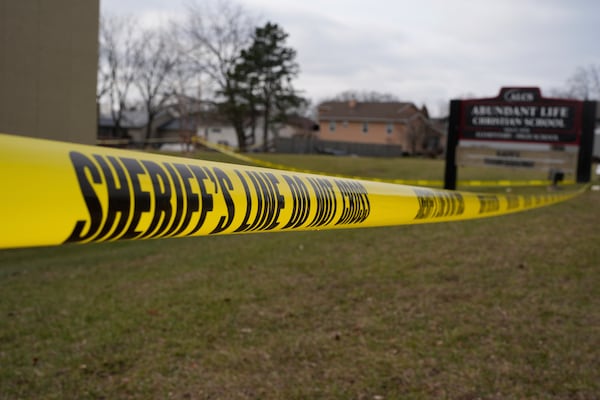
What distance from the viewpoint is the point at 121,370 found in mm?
4871

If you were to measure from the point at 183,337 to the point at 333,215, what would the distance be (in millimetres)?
4366

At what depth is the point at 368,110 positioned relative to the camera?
63500 mm

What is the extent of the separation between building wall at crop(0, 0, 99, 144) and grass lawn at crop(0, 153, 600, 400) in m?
2.60

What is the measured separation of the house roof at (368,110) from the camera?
197 feet

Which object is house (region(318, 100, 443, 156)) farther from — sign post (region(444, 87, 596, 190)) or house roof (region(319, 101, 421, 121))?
sign post (region(444, 87, 596, 190))

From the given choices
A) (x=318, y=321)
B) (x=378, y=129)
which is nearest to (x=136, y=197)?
(x=318, y=321)

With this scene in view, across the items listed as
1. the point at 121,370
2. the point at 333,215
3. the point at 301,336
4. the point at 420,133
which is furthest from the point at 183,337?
the point at 420,133

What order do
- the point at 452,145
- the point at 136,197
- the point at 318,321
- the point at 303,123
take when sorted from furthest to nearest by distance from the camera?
the point at 303,123 → the point at 452,145 → the point at 318,321 → the point at 136,197

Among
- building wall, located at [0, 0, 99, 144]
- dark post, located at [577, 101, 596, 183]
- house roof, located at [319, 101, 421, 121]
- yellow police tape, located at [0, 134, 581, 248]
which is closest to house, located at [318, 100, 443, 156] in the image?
house roof, located at [319, 101, 421, 121]

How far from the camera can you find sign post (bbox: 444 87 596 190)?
34.9 ft

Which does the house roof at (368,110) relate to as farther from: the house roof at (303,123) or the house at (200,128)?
the house roof at (303,123)

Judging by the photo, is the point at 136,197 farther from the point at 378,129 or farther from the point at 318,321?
the point at 378,129

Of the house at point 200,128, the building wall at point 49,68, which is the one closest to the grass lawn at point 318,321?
the building wall at point 49,68

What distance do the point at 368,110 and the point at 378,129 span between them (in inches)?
124
